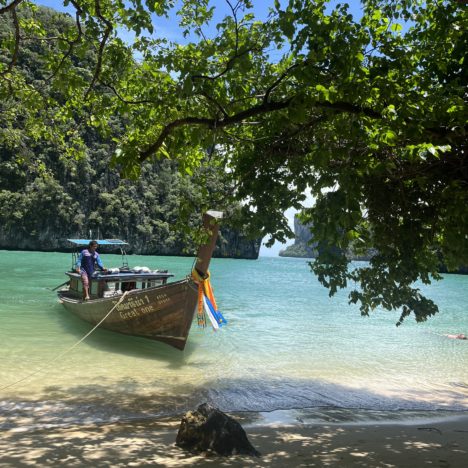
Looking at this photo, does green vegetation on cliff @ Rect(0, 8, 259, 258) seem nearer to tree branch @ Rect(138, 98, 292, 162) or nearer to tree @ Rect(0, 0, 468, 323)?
tree @ Rect(0, 0, 468, 323)

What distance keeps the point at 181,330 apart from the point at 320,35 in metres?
7.11

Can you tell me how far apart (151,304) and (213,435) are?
5.64m

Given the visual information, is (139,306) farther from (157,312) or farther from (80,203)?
(80,203)

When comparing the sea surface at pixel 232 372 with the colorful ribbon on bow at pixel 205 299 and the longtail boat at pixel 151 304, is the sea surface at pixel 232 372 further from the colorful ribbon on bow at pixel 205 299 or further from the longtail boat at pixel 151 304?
the colorful ribbon on bow at pixel 205 299

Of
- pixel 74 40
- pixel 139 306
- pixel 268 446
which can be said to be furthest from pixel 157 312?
pixel 74 40

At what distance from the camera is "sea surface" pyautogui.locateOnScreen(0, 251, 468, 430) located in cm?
607

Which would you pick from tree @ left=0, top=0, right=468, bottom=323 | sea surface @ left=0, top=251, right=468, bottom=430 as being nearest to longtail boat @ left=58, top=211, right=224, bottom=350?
sea surface @ left=0, top=251, right=468, bottom=430

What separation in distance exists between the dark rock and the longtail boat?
3.74m

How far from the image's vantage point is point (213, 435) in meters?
4.16

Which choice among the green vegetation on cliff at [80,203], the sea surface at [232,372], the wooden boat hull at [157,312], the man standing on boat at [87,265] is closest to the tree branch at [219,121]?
the sea surface at [232,372]

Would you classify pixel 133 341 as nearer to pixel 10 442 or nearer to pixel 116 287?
pixel 116 287

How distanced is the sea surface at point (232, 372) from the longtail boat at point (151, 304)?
37cm

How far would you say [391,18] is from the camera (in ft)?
14.3

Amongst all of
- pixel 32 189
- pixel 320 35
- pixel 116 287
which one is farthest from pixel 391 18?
pixel 32 189
